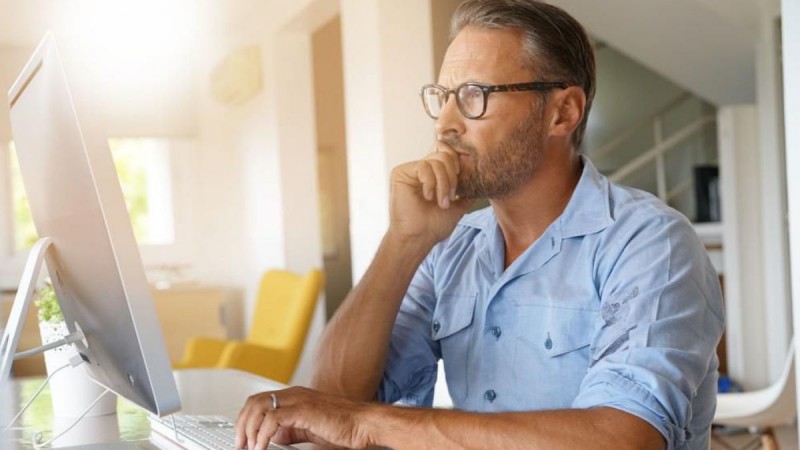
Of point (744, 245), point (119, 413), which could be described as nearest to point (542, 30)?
point (119, 413)

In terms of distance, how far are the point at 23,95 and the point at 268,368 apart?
3594 mm

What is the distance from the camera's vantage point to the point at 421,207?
5.34ft

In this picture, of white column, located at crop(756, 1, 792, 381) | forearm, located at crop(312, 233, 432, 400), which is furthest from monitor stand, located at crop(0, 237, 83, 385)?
white column, located at crop(756, 1, 792, 381)

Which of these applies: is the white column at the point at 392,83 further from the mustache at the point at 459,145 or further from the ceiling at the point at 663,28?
the mustache at the point at 459,145

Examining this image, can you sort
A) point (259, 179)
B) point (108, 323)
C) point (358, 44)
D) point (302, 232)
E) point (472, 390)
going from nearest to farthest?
point (108, 323) → point (472, 390) → point (358, 44) → point (302, 232) → point (259, 179)

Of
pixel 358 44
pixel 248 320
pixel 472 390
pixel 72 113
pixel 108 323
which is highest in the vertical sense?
pixel 358 44

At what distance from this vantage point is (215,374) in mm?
2350

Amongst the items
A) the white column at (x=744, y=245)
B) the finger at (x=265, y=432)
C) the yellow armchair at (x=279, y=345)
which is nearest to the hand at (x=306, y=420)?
the finger at (x=265, y=432)

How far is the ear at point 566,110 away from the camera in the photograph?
1.64m

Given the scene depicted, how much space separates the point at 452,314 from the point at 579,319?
0.26 metres

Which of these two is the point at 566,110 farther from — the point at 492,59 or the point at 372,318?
the point at 372,318

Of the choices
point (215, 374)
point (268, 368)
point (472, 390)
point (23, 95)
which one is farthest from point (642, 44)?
point (23, 95)

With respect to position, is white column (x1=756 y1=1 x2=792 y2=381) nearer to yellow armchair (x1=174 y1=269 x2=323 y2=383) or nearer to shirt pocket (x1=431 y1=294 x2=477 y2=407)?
yellow armchair (x1=174 y1=269 x2=323 y2=383)

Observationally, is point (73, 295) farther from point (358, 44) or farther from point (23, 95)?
point (358, 44)
